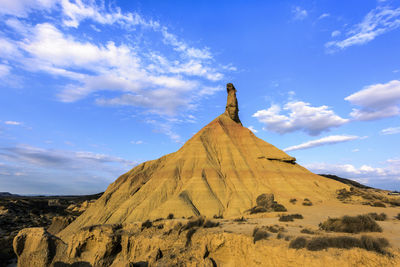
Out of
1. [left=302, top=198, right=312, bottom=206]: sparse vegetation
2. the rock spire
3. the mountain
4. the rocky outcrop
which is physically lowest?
the rocky outcrop

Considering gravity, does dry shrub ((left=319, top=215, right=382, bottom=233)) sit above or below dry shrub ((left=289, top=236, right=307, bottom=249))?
above

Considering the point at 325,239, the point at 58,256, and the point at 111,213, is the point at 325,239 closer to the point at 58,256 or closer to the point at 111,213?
the point at 58,256

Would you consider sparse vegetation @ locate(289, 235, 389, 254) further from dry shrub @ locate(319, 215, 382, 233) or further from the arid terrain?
dry shrub @ locate(319, 215, 382, 233)

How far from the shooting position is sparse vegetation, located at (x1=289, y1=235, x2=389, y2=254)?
8258mm

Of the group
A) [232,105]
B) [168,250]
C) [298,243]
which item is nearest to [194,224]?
[168,250]

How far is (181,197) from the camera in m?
35.5

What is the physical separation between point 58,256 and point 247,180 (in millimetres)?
30999

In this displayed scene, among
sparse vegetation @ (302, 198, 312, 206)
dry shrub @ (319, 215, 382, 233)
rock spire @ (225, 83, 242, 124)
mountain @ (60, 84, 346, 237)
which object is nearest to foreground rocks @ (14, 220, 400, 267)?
dry shrub @ (319, 215, 382, 233)

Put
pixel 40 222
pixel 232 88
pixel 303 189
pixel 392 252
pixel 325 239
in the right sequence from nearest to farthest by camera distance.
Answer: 1. pixel 392 252
2. pixel 325 239
3. pixel 303 189
4. pixel 40 222
5. pixel 232 88

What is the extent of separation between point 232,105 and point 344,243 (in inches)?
2086

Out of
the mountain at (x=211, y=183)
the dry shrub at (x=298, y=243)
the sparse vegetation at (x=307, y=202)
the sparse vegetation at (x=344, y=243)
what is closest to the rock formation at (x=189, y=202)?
the mountain at (x=211, y=183)

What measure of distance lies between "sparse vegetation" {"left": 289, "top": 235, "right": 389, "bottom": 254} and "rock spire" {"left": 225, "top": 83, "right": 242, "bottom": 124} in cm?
5142

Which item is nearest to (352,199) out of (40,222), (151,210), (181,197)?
(181,197)

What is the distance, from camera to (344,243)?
886 centimetres
